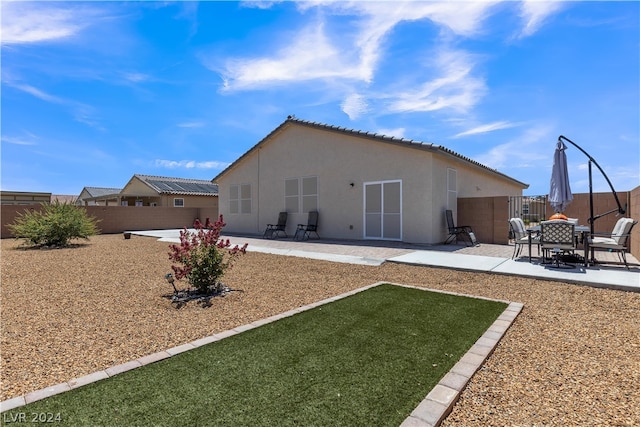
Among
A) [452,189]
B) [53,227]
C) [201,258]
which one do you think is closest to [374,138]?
[452,189]

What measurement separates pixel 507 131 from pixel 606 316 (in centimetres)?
1059

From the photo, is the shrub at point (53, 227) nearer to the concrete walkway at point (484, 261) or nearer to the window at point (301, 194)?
the concrete walkway at point (484, 261)

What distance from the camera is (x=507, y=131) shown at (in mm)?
12875

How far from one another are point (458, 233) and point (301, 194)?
7.00 metres

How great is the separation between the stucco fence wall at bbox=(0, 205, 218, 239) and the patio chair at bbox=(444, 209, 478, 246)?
18.0m

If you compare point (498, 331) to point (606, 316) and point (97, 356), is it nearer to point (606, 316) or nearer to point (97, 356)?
point (606, 316)

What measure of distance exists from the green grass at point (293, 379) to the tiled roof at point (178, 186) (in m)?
26.8

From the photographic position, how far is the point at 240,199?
18156 mm

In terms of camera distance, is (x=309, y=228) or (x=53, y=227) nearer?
(x=53, y=227)

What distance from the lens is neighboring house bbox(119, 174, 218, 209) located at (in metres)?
27.7

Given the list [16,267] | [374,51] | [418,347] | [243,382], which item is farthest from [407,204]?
[16,267]

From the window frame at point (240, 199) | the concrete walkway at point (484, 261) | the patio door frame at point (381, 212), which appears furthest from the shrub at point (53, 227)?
the patio door frame at point (381, 212)

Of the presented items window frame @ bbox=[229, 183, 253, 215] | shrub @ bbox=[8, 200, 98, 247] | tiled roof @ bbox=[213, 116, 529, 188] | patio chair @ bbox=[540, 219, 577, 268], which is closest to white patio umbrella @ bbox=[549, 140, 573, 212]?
patio chair @ bbox=[540, 219, 577, 268]

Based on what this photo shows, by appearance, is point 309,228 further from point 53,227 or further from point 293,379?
point 293,379
